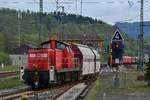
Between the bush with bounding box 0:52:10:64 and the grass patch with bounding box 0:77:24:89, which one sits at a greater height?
the bush with bounding box 0:52:10:64

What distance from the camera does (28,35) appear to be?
163125 mm

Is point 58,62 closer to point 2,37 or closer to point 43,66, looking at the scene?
point 43,66

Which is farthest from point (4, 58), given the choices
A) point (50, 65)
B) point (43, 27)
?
point (50, 65)

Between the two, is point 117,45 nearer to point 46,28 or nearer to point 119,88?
point 119,88

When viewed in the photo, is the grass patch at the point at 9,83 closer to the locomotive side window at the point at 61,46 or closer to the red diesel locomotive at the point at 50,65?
the red diesel locomotive at the point at 50,65

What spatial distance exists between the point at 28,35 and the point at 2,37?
140 feet

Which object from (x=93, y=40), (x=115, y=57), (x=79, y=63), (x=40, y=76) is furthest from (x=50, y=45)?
(x=93, y=40)

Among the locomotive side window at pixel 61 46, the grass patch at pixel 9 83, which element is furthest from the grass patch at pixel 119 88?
the grass patch at pixel 9 83

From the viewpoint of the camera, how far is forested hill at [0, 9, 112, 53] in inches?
5034

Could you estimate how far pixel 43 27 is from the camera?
451 ft

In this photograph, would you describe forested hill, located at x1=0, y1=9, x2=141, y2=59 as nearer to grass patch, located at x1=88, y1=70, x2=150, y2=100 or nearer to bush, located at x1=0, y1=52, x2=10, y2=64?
bush, located at x1=0, y1=52, x2=10, y2=64

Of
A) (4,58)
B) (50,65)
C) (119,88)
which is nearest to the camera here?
(119,88)

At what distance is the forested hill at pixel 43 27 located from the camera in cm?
12788

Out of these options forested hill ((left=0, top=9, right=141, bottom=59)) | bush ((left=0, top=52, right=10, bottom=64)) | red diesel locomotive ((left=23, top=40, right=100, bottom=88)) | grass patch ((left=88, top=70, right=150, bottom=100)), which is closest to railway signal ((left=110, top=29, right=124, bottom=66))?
grass patch ((left=88, top=70, right=150, bottom=100))
